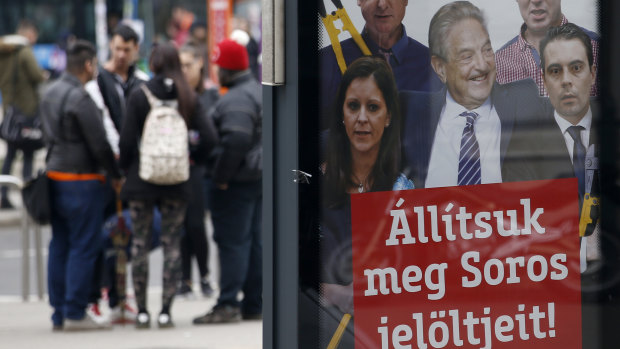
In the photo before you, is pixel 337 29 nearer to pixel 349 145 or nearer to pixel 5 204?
pixel 349 145

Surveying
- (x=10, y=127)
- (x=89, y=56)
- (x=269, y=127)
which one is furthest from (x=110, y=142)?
(x=10, y=127)

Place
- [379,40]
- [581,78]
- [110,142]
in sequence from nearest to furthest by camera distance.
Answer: [379,40] < [581,78] < [110,142]

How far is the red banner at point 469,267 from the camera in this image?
3502 millimetres

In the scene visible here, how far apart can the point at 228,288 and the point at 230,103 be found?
1363mm

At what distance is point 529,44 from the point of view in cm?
367

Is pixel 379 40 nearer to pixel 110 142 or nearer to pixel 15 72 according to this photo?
pixel 110 142

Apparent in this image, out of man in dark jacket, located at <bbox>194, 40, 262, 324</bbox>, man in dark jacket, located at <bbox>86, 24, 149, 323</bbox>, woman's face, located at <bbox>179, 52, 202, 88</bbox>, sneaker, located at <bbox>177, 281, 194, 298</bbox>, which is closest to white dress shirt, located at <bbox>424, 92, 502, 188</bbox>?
man in dark jacket, located at <bbox>194, 40, 262, 324</bbox>

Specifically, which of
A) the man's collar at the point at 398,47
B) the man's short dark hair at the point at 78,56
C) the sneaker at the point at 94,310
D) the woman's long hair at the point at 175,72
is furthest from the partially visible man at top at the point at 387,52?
the sneaker at the point at 94,310

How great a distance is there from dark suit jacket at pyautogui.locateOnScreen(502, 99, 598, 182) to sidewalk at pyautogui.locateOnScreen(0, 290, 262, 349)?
10.3ft

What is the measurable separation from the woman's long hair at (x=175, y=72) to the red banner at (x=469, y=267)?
12.4ft

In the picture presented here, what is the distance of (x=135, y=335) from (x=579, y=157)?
4175 mm

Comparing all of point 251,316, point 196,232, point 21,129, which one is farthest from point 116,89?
point 21,129

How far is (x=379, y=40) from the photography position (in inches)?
136

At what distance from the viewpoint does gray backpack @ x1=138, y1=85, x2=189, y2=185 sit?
6.86 m
